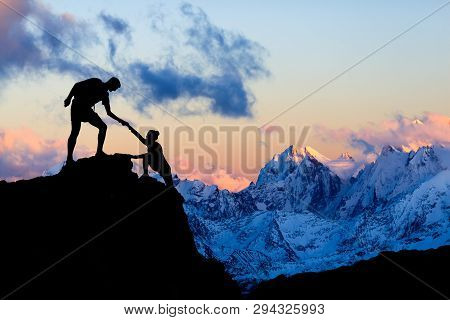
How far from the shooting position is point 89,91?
3234 centimetres

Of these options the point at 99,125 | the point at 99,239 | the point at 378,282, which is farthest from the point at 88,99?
the point at 378,282

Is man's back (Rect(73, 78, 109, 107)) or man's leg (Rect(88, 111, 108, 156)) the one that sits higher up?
man's back (Rect(73, 78, 109, 107))

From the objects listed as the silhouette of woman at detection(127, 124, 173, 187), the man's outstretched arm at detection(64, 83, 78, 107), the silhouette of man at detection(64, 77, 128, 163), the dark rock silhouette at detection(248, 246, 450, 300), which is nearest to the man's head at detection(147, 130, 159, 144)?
the silhouette of woman at detection(127, 124, 173, 187)

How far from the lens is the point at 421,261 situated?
6122 cm

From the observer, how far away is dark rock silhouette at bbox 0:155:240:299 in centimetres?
2861

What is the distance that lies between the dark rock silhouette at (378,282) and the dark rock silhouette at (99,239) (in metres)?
16.5

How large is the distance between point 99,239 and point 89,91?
604cm

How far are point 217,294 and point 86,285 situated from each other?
8.24 m

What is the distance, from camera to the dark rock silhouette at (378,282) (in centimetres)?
5016

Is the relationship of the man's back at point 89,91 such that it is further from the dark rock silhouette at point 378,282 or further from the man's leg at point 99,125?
the dark rock silhouette at point 378,282

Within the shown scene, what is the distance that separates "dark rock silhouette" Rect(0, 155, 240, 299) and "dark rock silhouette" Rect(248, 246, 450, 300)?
16.5 m

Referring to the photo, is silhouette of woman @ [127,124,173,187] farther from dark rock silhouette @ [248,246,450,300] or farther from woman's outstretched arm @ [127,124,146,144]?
dark rock silhouette @ [248,246,450,300]

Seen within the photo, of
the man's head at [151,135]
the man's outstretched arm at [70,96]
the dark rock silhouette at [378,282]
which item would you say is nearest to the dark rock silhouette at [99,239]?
the man's head at [151,135]

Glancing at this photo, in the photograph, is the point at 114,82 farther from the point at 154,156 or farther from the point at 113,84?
the point at 154,156
